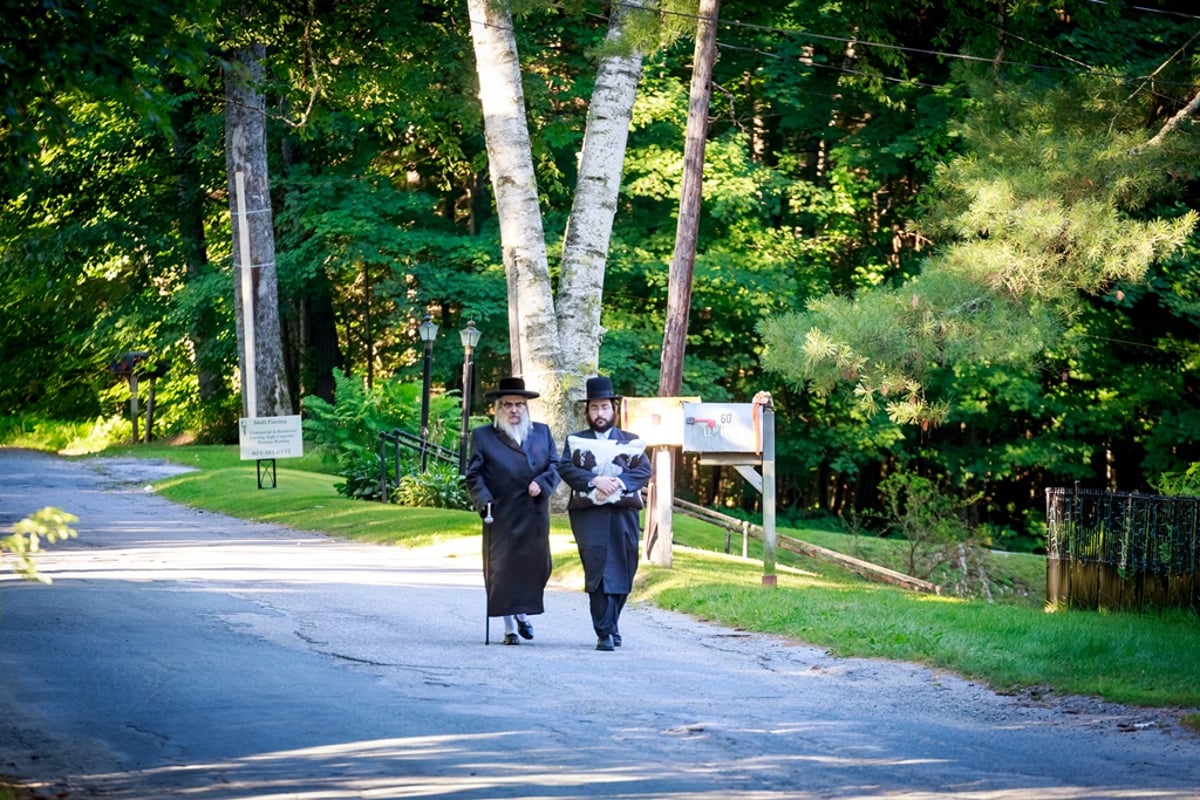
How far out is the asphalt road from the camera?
7.92m

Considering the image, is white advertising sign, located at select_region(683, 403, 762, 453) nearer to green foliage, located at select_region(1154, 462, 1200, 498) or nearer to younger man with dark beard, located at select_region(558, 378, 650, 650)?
younger man with dark beard, located at select_region(558, 378, 650, 650)

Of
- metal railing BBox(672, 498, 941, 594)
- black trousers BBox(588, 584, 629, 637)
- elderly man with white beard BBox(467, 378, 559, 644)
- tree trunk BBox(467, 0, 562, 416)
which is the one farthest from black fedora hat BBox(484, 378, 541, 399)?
metal railing BBox(672, 498, 941, 594)

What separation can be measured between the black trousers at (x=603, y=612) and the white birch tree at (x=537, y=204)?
10.2m

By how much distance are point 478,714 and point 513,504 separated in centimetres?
401

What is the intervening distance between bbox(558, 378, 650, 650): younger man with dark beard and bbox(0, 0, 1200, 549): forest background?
4.17m

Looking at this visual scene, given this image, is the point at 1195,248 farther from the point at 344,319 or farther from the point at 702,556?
the point at 344,319

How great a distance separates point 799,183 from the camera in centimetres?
4047

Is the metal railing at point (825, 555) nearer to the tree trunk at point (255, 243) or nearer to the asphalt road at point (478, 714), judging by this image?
the asphalt road at point (478, 714)

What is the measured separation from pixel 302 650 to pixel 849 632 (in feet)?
14.4

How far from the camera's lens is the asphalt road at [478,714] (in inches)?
312

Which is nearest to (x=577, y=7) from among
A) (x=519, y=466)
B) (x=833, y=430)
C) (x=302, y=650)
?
(x=519, y=466)

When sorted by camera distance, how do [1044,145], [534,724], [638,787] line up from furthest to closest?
1. [1044,145]
2. [534,724]
3. [638,787]

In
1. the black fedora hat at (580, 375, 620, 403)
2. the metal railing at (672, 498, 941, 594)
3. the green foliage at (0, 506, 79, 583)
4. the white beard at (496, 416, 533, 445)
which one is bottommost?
the metal railing at (672, 498, 941, 594)

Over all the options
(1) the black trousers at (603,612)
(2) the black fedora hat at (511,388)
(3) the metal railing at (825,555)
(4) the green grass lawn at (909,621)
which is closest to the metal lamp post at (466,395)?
(4) the green grass lawn at (909,621)
